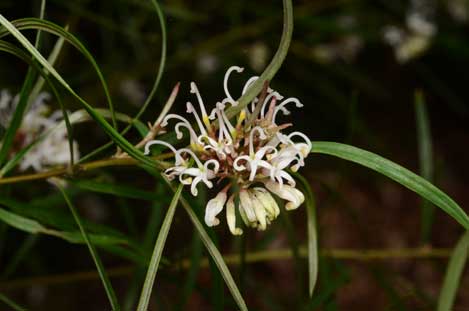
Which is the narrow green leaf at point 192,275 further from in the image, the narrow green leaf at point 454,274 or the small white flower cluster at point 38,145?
the narrow green leaf at point 454,274

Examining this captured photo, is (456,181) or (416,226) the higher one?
(456,181)

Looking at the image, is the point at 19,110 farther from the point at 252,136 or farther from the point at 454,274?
the point at 454,274

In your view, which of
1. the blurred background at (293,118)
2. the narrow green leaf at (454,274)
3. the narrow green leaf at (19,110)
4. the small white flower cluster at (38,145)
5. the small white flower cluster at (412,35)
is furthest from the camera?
the small white flower cluster at (412,35)

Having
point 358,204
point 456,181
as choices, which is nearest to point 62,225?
point 358,204

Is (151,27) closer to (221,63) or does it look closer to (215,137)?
(221,63)

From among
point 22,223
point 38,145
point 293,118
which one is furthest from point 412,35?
point 22,223

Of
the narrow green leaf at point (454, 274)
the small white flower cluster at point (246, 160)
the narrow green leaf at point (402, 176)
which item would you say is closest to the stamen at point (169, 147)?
the small white flower cluster at point (246, 160)
